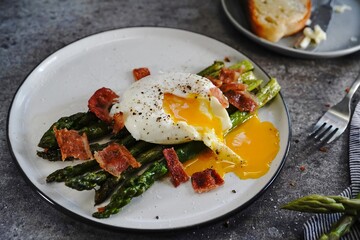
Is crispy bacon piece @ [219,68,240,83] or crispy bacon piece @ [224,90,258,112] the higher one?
crispy bacon piece @ [219,68,240,83]

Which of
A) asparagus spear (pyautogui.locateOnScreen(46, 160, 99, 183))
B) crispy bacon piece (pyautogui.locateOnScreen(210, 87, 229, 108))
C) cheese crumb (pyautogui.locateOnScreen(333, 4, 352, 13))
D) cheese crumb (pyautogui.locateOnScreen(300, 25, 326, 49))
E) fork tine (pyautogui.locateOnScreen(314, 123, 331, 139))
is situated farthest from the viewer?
cheese crumb (pyautogui.locateOnScreen(333, 4, 352, 13))

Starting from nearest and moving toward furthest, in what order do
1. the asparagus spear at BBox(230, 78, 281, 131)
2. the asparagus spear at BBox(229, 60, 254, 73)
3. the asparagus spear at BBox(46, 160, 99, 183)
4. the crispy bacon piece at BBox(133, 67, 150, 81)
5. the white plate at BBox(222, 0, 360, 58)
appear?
1. the asparagus spear at BBox(46, 160, 99, 183)
2. the asparagus spear at BBox(230, 78, 281, 131)
3. the crispy bacon piece at BBox(133, 67, 150, 81)
4. the asparagus spear at BBox(229, 60, 254, 73)
5. the white plate at BBox(222, 0, 360, 58)

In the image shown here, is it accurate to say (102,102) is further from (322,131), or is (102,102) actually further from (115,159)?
(322,131)

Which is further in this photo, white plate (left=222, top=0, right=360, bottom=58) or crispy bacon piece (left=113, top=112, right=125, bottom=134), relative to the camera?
white plate (left=222, top=0, right=360, bottom=58)

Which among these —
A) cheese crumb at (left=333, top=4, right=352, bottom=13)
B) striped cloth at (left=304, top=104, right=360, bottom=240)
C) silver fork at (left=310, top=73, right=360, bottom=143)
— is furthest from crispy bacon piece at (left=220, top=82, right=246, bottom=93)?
cheese crumb at (left=333, top=4, right=352, bottom=13)

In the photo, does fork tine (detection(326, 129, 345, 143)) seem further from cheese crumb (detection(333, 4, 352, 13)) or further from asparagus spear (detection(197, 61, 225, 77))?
cheese crumb (detection(333, 4, 352, 13))

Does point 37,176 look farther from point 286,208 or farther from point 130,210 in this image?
point 286,208

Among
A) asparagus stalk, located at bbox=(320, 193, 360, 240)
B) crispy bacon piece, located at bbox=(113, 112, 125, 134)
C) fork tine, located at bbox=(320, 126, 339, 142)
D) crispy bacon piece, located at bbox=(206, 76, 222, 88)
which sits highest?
crispy bacon piece, located at bbox=(206, 76, 222, 88)

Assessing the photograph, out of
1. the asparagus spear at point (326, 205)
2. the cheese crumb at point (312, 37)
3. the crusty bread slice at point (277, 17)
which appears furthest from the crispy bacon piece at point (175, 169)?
the cheese crumb at point (312, 37)
